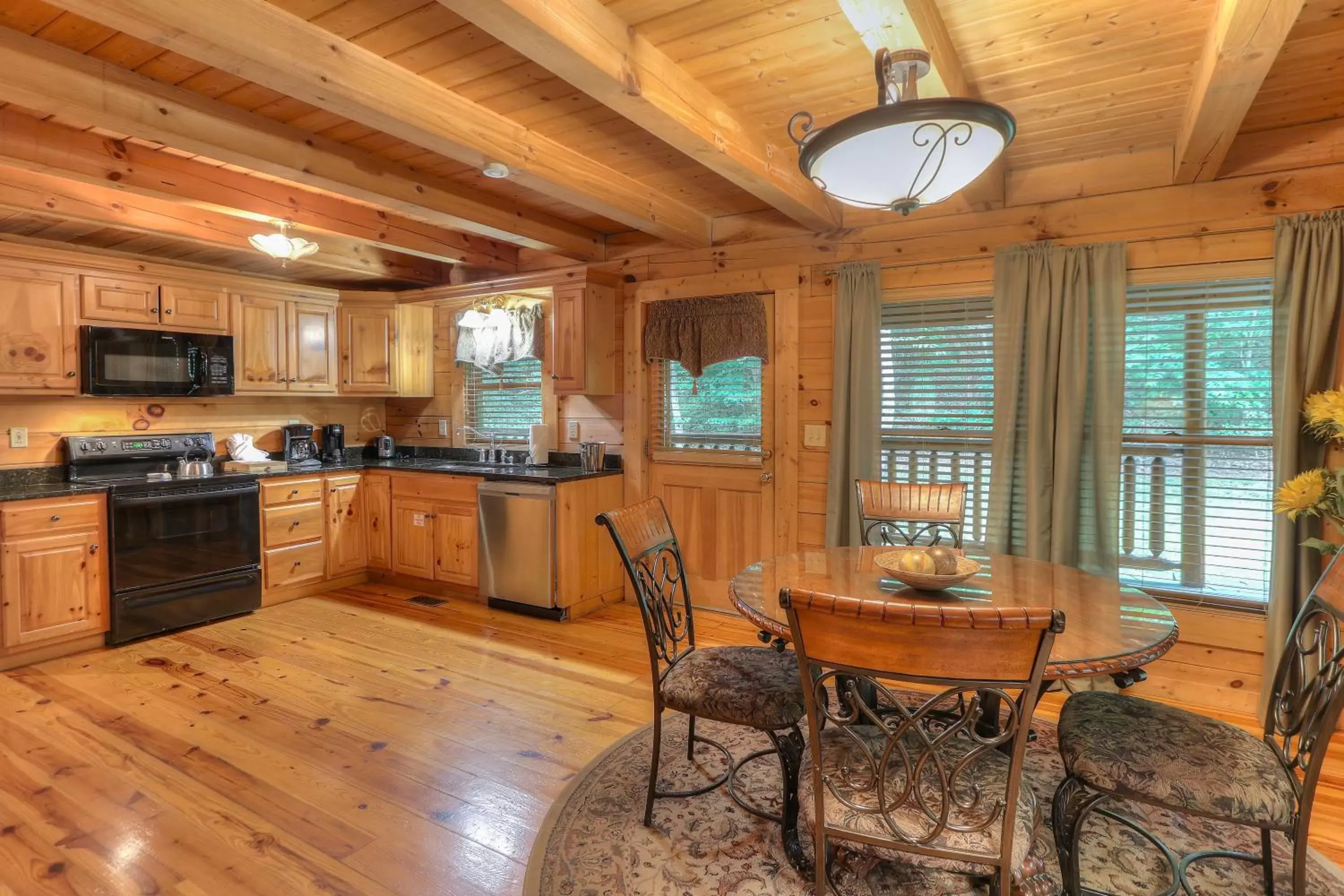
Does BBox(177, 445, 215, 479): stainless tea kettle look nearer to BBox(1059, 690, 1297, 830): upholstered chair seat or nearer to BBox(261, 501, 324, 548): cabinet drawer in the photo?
BBox(261, 501, 324, 548): cabinet drawer

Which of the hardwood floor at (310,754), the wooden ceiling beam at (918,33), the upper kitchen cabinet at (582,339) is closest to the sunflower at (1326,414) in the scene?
the hardwood floor at (310,754)

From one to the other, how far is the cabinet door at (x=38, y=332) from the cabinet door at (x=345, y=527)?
1.51m

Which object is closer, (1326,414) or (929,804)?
(929,804)

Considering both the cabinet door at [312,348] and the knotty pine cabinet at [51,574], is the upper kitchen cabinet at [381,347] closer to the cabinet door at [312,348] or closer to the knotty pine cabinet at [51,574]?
the cabinet door at [312,348]

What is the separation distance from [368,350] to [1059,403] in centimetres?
455

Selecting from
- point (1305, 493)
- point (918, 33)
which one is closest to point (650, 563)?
point (918, 33)

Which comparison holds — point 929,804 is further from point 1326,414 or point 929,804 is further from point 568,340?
point 568,340

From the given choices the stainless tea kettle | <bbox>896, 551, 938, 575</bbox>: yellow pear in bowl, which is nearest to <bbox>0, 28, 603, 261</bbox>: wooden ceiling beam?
the stainless tea kettle

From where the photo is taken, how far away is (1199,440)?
300 cm

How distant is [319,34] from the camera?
202 centimetres

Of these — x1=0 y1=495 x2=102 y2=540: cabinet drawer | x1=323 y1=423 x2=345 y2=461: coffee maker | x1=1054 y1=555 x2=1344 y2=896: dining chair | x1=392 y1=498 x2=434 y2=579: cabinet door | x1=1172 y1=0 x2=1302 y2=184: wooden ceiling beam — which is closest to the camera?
x1=1054 y1=555 x2=1344 y2=896: dining chair

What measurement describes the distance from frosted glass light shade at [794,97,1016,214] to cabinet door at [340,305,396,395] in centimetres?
415

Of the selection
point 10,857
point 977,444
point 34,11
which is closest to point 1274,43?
point 977,444

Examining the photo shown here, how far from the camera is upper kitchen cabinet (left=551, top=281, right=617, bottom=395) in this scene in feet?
14.1
